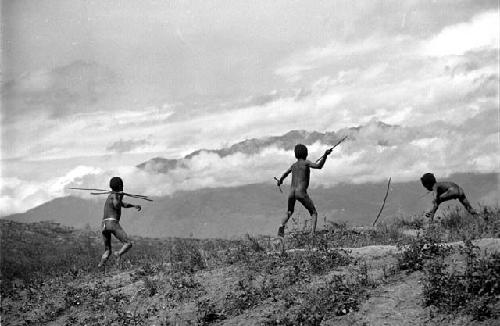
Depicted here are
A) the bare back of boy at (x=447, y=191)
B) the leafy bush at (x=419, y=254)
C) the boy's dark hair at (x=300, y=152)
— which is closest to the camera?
the leafy bush at (x=419, y=254)

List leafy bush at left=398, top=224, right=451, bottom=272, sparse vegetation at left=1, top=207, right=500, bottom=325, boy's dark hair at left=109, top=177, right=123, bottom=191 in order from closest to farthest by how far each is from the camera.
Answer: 1. sparse vegetation at left=1, top=207, right=500, bottom=325
2. leafy bush at left=398, top=224, right=451, bottom=272
3. boy's dark hair at left=109, top=177, right=123, bottom=191

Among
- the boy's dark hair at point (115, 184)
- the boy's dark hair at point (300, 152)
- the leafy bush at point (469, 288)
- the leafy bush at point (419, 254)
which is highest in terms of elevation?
the boy's dark hair at point (300, 152)

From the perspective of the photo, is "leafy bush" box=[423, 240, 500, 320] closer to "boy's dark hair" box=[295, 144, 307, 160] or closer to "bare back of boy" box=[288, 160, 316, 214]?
"bare back of boy" box=[288, 160, 316, 214]

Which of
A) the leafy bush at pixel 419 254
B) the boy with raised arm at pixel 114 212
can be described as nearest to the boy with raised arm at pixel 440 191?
the leafy bush at pixel 419 254

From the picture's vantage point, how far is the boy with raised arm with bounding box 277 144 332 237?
13578 millimetres

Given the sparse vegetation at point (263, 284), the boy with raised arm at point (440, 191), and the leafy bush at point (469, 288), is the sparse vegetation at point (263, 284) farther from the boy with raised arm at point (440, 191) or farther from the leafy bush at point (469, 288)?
the boy with raised arm at point (440, 191)

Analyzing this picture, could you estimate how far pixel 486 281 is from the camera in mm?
8211

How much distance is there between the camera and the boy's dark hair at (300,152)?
46.0ft

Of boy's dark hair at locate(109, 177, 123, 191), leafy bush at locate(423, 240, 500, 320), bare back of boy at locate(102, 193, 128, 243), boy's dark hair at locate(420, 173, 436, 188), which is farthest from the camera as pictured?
boy's dark hair at locate(420, 173, 436, 188)

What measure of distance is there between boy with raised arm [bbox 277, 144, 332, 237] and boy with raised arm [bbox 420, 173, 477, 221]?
4542 mm

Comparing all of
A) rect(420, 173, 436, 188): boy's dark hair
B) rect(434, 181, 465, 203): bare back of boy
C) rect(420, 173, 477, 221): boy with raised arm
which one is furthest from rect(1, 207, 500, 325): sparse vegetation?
rect(420, 173, 436, 188): boy's dark hair

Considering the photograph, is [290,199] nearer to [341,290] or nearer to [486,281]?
[341,290]

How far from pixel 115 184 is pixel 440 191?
9.58 metres

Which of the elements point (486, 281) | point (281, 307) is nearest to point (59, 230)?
point (281, 307)
